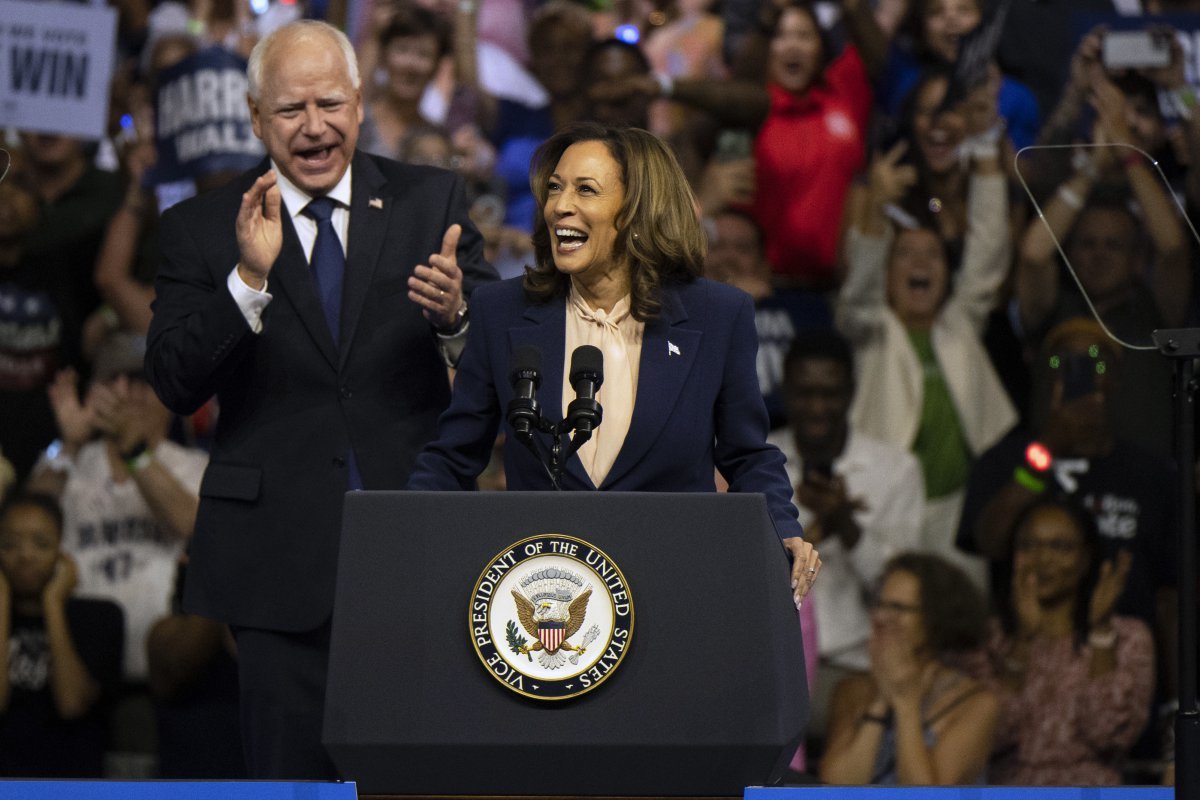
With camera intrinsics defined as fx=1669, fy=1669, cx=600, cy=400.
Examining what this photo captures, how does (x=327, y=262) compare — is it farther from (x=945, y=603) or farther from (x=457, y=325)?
(x=945, y=603)

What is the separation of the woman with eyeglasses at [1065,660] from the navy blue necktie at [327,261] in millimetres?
2599

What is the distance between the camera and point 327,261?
2816 mm

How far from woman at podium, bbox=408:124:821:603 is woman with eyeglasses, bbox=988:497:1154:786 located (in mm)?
2586

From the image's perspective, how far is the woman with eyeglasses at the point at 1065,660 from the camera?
4.66 meters

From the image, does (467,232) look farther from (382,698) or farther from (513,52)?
(513,52)

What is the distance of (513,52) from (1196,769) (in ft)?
11.1

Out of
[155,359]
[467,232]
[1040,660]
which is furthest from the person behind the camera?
[1040,660]

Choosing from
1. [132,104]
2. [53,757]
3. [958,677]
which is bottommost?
[53,757]

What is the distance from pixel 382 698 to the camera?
6.02ft

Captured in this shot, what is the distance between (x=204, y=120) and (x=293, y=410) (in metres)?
2.47

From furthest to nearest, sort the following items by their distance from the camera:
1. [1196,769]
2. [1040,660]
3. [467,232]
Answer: [1040,660] < [467,232] < [1196,769]

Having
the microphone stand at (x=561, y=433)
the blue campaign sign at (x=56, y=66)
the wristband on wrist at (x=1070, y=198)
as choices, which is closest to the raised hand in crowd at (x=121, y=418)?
the blue campaign sign at (x=56, y=66)

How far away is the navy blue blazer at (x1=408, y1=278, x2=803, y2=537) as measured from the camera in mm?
2271

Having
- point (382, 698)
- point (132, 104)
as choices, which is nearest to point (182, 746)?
point (132, 104)
